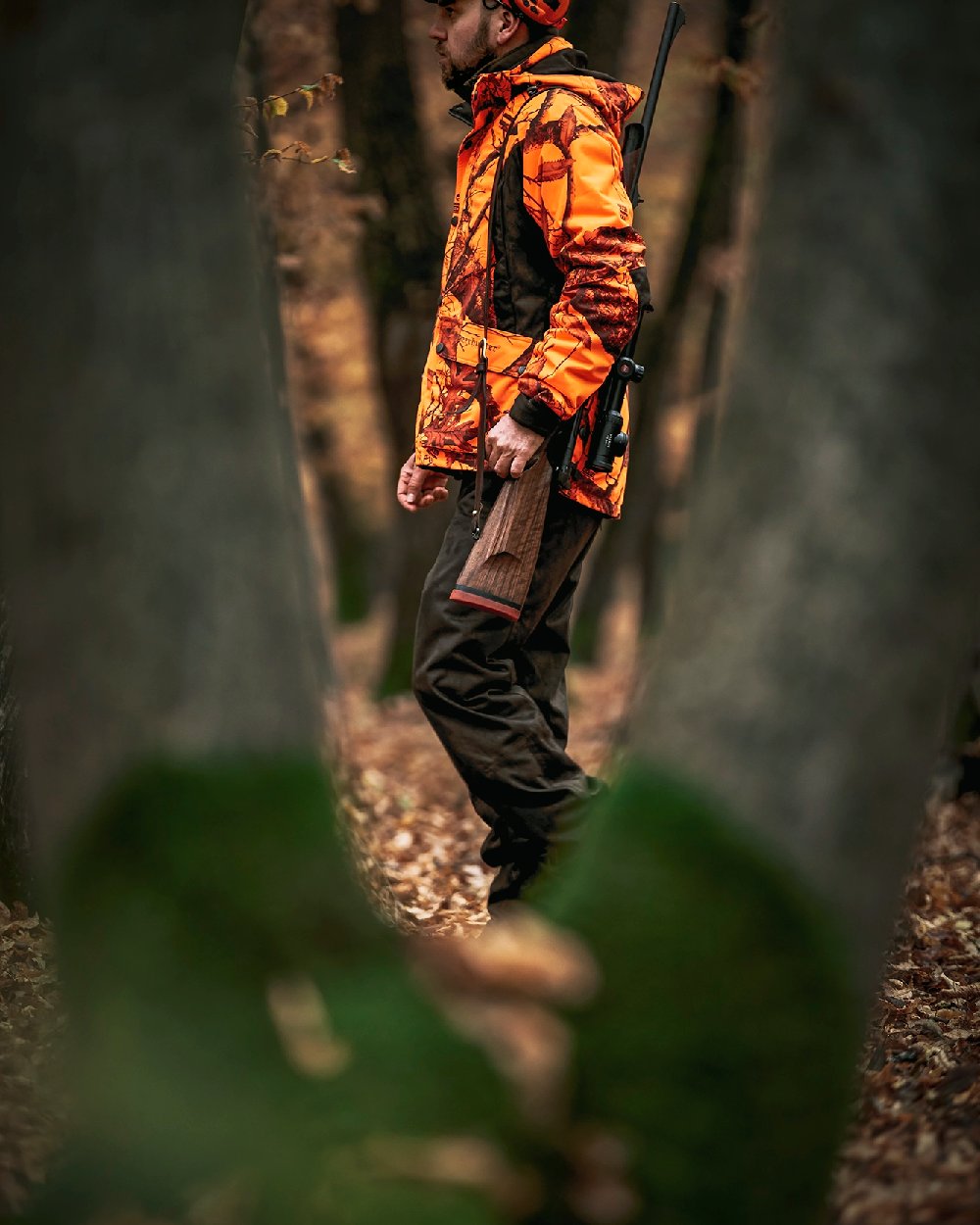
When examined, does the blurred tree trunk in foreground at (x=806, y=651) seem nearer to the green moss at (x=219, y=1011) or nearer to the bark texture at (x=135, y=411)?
the green moss at (x=219, y=1011)

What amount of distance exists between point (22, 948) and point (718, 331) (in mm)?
8107

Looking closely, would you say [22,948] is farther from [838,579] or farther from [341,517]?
[341,517]

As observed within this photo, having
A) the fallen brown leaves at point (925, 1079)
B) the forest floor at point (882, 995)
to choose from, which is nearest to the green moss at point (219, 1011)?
the forest floor at point (882, 995)

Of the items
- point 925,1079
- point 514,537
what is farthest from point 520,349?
point 925,1079

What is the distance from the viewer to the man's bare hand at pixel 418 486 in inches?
166

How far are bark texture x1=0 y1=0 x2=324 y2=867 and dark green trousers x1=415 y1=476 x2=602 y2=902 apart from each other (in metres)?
1.30

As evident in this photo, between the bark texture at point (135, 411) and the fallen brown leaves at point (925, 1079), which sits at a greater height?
the bark texture at point (135, 411)

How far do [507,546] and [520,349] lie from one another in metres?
0.56

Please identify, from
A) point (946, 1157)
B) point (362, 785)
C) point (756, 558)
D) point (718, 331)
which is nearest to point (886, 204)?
point (756, 558)

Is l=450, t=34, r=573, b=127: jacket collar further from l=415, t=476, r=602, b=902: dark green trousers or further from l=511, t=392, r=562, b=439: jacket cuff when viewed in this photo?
l=415, t=476, r=602, b=902: dark green trousers

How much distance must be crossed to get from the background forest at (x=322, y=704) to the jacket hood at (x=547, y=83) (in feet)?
4.32

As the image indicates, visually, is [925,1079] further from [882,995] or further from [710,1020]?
[710,1020]

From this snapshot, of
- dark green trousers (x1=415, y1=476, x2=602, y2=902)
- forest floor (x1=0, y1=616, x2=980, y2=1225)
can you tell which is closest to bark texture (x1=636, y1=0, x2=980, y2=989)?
forest floor (x1=0, y1=616, x2=980, y2=1225)

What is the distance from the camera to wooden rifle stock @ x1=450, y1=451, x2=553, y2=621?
141 inches
